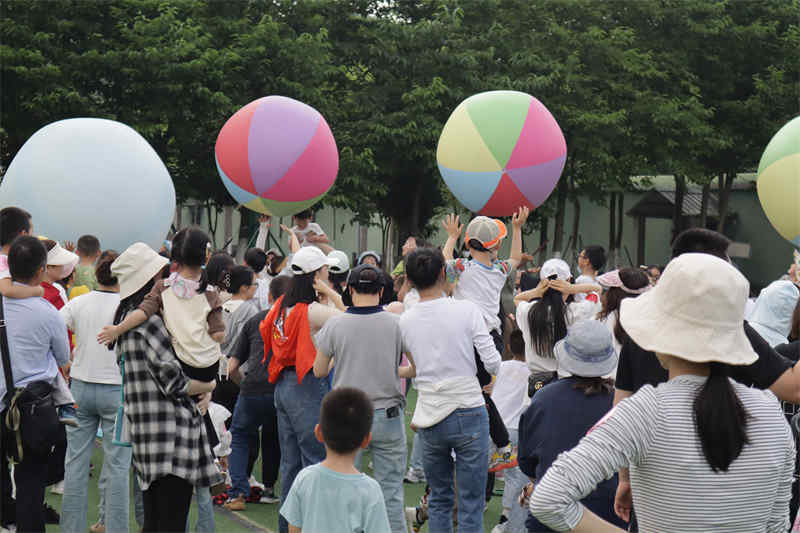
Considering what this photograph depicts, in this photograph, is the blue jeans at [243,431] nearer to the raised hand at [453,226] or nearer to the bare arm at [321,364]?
the bare arm at [321,364]

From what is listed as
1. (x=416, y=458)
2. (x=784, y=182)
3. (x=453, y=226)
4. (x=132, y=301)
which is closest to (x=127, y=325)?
(x=132, y=301)

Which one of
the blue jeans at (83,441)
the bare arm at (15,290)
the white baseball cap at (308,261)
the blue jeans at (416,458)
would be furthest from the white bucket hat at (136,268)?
the blue jeans at (416,458)

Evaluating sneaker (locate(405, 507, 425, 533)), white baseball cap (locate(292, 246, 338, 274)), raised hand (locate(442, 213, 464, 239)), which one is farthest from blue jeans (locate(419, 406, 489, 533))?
raised hand (locate(442, 213, 464, 239))

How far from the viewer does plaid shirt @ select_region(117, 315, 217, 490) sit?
4215mm

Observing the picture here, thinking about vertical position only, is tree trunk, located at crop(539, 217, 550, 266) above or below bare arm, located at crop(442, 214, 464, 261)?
below

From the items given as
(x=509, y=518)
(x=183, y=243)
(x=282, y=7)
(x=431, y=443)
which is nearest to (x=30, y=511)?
(x=183, y=243)

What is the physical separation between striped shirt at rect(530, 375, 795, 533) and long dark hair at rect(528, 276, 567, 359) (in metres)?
3.50

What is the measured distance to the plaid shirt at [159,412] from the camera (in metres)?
4.21

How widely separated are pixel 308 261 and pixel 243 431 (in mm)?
1941

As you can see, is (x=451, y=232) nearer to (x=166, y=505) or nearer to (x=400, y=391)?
(x=400, y=391)

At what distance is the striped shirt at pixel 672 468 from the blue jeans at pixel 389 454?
2.73 m

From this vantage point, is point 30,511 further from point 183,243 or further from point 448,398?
point 448,398

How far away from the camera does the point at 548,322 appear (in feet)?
19.3

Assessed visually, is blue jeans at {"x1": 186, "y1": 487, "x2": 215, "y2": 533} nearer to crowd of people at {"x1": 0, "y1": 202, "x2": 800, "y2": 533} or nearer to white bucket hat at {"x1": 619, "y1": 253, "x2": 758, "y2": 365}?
crowd of people at {"x1": 0, "y1": 202, "x2": 800, "y2": 533}
